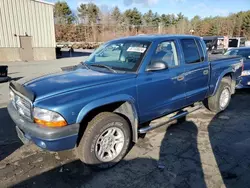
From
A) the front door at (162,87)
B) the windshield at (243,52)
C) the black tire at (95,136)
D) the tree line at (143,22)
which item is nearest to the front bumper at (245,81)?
the windshield at (243,52)

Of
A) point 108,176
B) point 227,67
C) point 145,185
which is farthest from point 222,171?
point 227,67

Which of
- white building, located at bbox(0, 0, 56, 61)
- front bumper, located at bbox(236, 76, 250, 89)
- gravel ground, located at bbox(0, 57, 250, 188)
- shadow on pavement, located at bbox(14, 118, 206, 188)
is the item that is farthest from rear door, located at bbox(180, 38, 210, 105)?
white building, located at bbox(0, 0, 56, 61)

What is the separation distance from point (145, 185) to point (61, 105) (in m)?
1.52

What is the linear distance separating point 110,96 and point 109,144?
31.2 inches

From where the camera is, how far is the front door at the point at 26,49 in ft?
63.5

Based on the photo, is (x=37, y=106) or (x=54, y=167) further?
(x=54, y=167)

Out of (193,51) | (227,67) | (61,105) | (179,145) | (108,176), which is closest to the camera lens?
(61,105)

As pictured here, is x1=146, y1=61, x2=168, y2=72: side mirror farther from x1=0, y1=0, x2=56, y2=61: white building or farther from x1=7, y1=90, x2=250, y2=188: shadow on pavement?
x1=0, y1=0, x2=56, y2=61: white building

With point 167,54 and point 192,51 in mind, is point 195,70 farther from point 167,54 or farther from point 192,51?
point 167,54

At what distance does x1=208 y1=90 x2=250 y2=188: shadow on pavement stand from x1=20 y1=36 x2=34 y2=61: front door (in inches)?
731

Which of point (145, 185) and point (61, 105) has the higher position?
point (61, 105)

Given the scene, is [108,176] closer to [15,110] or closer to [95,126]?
[95,126]

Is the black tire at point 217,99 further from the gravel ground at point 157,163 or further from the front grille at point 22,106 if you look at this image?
the front grille at point 22,106

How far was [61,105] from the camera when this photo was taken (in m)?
2.62
